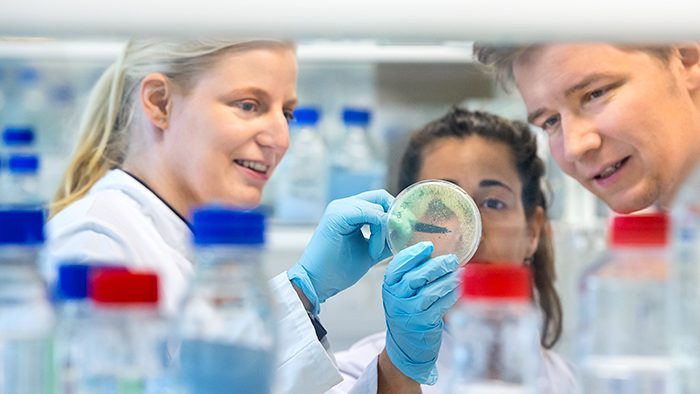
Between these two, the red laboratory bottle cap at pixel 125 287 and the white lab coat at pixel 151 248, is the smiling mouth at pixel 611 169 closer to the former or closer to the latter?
the white lab coat at pixel 151 248

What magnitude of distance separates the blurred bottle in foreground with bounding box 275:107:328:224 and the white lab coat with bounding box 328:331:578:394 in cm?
99

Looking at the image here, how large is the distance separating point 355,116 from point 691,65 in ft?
5.17

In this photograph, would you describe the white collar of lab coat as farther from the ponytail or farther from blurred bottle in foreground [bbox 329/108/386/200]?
blurred bottle in foreground [bbox 329/108/386/200]

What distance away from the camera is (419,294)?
1.34 m

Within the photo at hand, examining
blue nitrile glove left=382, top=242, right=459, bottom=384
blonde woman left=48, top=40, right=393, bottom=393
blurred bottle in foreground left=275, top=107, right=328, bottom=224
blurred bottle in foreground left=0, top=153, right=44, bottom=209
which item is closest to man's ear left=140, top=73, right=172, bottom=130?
blonde woman left=48, top=40, right=393, bottom=393

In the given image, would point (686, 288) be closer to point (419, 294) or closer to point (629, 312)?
point (629, 312)

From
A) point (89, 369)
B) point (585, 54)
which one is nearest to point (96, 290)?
point (89, 369)

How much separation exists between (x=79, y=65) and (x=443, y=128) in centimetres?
161

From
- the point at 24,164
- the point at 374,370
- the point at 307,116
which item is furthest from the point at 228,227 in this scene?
the point at 307,116

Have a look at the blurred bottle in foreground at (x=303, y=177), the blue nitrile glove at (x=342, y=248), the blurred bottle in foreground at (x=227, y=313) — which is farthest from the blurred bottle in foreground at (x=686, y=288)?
the blurred bottle in foreground at (x=303, y=177)

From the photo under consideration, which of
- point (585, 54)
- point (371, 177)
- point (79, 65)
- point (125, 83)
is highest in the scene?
point (585, 54)

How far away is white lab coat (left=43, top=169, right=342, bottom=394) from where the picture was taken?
1409 millimetres

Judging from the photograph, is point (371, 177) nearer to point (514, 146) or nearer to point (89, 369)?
point (514, 146)

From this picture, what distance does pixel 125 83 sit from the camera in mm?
1979
